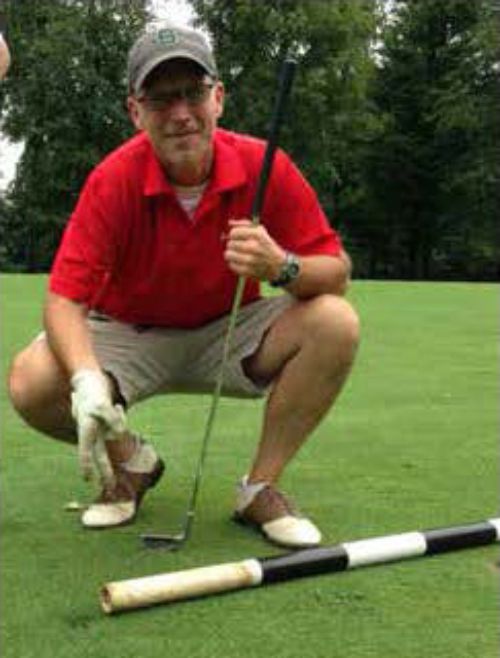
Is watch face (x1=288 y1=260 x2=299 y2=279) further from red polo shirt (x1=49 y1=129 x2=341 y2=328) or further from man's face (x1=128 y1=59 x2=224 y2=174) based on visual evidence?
man's face (x1=128 y1=59 x2=224 y2=174)

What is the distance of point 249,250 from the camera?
11.2ft

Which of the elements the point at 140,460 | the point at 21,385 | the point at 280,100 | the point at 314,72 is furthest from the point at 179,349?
the point at 314,72

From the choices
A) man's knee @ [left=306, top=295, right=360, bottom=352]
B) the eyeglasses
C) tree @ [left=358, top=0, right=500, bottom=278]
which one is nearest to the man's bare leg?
man's knee @ [left=306, top=295, right=360, bottom=352]

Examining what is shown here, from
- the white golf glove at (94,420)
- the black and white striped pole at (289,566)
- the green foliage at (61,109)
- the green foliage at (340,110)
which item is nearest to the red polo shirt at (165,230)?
the white golf glove at (94,420)

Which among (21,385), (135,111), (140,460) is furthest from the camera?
(140,460)

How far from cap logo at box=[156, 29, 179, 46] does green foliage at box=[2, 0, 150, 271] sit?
3329 centimetres

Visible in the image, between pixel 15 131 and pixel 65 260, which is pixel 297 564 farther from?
pixel 15 131

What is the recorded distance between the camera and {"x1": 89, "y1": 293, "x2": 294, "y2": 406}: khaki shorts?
3.89m

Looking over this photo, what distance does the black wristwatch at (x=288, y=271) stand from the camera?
11.6ft

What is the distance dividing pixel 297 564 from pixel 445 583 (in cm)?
38

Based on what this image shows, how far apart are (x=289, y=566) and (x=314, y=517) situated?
743 millimetres

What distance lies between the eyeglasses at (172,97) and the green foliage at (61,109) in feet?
109

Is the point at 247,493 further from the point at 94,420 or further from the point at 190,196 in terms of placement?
the point at 190,196

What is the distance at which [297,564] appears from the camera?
3.06 m
